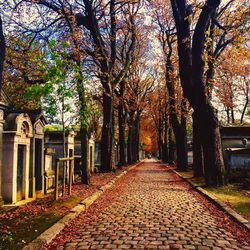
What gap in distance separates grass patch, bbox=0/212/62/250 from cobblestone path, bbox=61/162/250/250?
72cm

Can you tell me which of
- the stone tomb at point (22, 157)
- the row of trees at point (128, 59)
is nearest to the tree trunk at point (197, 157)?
the row of trees at point (128, 59)

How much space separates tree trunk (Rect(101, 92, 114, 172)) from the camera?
77.3ft

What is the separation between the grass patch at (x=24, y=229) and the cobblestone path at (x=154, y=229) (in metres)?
0.72

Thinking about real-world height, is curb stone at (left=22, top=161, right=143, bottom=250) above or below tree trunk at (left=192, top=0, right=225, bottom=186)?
below

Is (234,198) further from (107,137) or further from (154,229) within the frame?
(107,137)

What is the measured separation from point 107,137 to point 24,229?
650 inches

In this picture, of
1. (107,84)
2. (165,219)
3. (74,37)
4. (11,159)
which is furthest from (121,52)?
(165,219)

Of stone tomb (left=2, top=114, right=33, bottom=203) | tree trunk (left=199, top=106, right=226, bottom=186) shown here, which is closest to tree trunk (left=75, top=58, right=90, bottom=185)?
stone tomb (left=2, top=114, right=33, bottom=203)

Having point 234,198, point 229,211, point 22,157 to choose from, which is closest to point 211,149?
point 234,198

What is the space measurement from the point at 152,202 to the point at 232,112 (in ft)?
105

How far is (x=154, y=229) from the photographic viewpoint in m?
7.27

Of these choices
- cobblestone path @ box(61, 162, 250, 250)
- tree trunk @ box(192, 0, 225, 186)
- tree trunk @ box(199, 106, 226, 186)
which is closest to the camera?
cobblestone path @ box(61, 162, 250, 250)

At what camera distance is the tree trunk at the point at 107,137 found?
2356 centimetres

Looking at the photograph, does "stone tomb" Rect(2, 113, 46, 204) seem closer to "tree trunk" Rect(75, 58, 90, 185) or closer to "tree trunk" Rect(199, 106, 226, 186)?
"tree trunk" Rect(75, 58, 90, 185)
